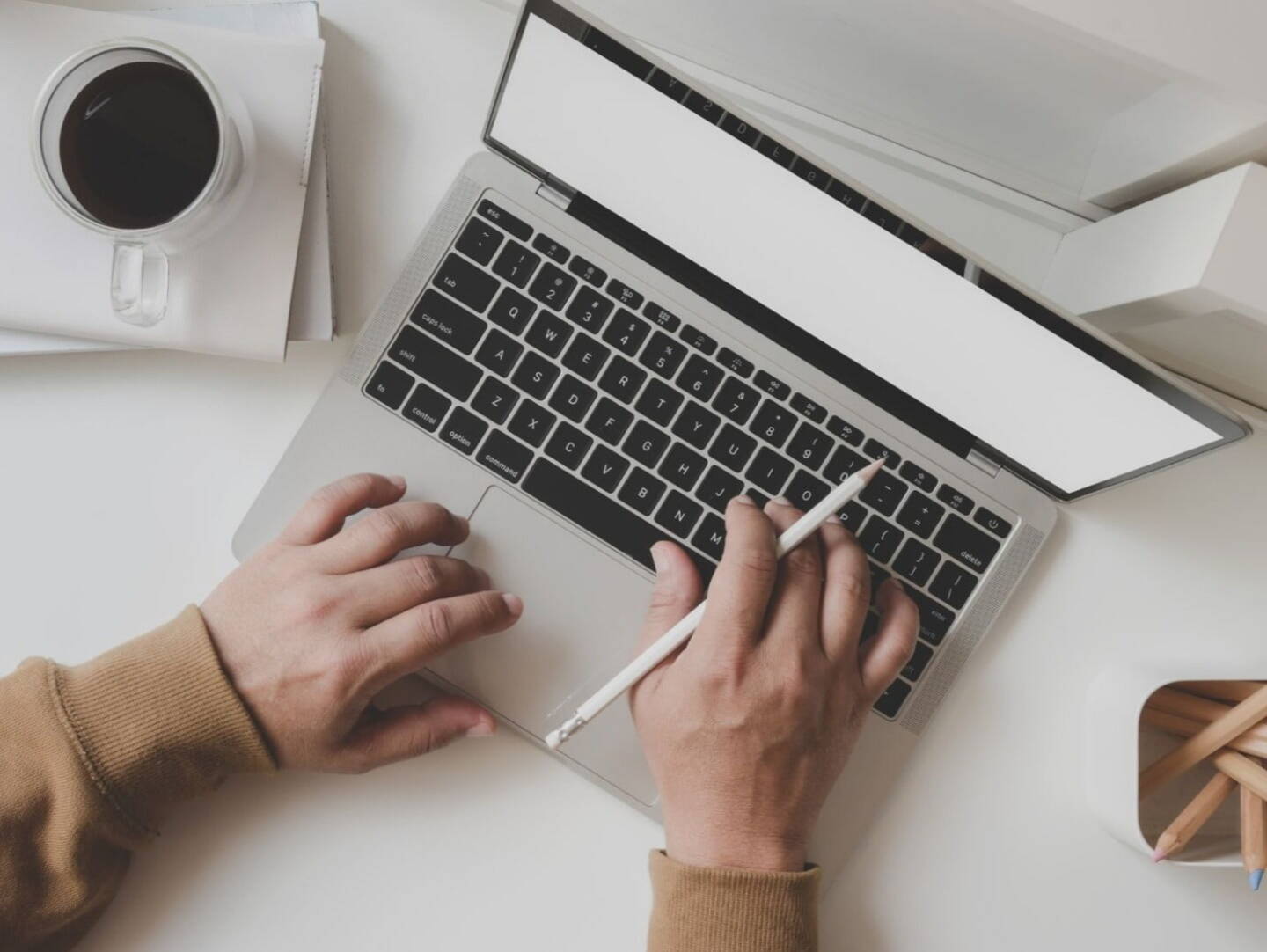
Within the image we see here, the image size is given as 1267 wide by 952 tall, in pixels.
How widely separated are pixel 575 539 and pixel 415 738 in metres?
0.16

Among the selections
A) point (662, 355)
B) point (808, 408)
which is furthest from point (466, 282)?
point (808, 408)

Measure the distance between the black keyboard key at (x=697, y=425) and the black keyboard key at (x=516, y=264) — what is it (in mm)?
133

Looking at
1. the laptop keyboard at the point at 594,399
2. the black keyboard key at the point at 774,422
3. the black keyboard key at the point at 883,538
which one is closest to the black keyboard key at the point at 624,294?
the laptop keyboard at the point at 594,399

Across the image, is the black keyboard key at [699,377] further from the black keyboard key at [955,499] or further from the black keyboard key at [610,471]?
the black keyboard key at [955,499]

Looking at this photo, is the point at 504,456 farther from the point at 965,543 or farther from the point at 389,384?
the point at 965,543

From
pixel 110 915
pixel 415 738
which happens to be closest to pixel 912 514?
pixel 415 738

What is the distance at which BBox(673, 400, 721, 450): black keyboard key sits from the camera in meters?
0.58

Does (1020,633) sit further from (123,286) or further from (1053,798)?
(123,286)

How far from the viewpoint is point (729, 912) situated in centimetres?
53

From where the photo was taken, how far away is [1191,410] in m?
0.44

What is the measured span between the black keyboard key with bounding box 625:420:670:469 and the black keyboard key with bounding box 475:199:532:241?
0.47ft

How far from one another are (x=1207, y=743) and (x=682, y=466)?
0.38 meters

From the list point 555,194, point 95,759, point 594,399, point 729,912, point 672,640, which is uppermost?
point 555,194

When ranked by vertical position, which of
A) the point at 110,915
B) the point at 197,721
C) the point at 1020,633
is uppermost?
the point at 1020,633
